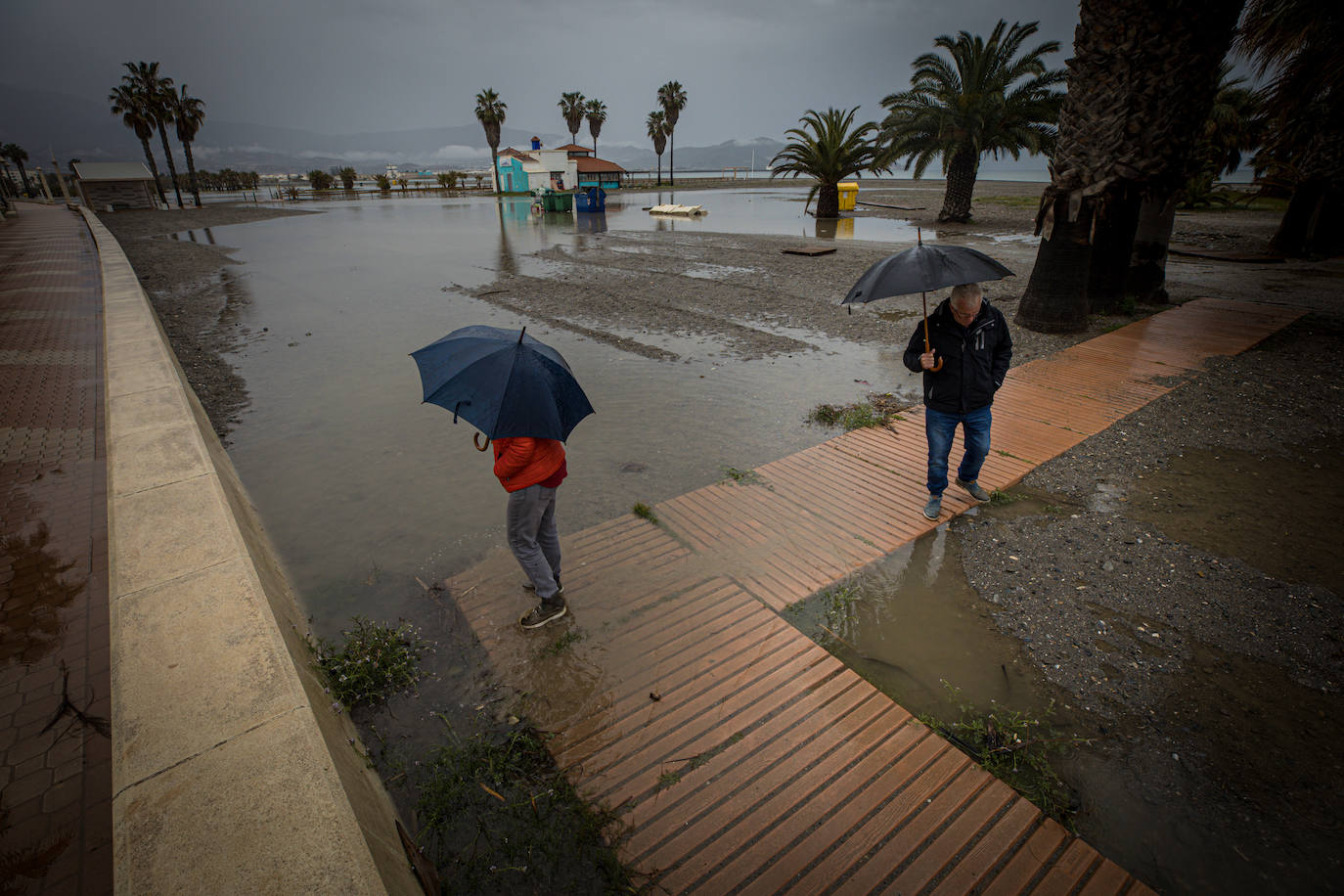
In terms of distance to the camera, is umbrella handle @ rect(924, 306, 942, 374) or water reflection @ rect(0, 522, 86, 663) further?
umbrella handle @ rect(924, 306, 942, 374)

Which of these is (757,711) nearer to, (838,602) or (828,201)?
(838,602)

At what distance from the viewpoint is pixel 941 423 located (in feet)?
14.0

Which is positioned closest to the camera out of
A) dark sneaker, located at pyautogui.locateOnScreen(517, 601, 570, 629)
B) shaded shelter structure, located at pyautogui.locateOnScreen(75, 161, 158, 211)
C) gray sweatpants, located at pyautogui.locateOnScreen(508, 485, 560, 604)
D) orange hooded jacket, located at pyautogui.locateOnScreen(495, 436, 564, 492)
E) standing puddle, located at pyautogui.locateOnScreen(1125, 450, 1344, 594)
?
orange hooded jacket, located at pyautogui.locateOnScreen(495, 436, 564, 492)

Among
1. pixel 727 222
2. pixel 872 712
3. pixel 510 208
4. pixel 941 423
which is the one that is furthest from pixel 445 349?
pixel 510 208

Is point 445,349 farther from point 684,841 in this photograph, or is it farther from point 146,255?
point 146,255

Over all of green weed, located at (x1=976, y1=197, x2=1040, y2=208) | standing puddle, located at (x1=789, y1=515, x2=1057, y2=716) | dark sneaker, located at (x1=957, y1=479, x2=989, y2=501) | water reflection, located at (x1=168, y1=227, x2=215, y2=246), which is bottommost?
standing puddle, located at (x1=789, y1=515, x2=1057, y2=716)

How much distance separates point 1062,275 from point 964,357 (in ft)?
19.1

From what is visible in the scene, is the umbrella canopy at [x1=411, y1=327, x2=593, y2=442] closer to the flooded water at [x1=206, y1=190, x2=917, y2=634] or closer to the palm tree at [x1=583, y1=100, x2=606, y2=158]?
the flooded water at [x1=206, y1=190, x2=917, y2=634]

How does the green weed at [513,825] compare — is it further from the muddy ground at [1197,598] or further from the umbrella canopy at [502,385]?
the muddy ground at [1197,598]

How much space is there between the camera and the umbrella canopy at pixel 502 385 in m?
2.73

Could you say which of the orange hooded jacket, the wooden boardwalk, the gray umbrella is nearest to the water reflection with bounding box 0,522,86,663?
the wooden boardwalk

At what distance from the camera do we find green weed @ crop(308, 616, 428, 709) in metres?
2.99

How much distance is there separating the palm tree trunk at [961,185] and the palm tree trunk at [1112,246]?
47.8ft

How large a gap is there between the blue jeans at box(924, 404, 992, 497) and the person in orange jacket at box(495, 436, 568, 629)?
2.73 meters
